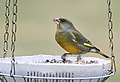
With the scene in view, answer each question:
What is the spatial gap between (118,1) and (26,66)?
15.0 ft

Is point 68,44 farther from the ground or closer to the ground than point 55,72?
farther from the ground

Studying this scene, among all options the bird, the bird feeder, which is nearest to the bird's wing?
the bird

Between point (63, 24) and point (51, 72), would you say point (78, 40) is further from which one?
point (51, 72)

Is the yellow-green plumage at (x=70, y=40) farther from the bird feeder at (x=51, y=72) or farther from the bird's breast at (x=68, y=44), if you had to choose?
the bird feeder at (x=51, y=72)

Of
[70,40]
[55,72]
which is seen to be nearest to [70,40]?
[70,40]

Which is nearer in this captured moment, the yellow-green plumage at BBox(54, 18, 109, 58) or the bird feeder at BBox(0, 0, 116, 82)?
the bird feeder at BBox(0, 0, 116, 82)

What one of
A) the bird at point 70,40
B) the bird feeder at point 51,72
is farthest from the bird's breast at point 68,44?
the bird feeder at point 51,72

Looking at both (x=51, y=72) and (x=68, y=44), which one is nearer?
(x=51, y=72)

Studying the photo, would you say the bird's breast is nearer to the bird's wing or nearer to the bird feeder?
the bird's wing

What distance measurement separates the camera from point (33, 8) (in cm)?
660

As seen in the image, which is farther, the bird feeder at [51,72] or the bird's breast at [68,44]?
the bird's breast at [68,44]

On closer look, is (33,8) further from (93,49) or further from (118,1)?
(93,49)

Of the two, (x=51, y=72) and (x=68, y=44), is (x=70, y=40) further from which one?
(x=51, y=72)

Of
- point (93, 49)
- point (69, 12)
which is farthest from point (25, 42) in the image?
point (93, 49)
